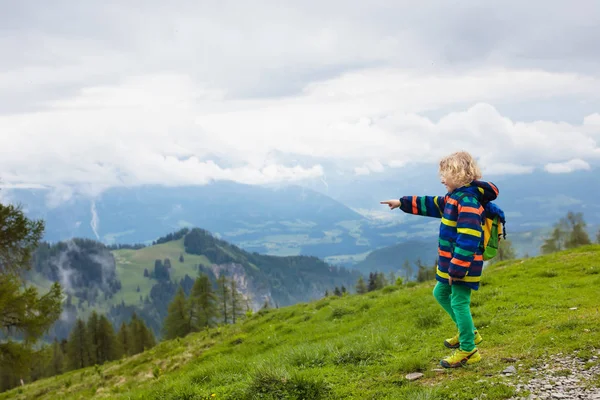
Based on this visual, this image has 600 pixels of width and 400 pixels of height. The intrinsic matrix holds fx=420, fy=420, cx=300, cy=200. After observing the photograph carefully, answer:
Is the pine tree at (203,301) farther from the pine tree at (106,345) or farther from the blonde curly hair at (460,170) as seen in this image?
the blonde curly hair at (460,170)

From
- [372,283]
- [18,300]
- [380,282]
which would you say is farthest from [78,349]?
[18,300]

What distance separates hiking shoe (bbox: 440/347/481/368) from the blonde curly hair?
3.16 metres

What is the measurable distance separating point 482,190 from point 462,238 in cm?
102

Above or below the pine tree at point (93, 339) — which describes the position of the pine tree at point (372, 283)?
above

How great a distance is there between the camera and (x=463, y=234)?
23.8ft

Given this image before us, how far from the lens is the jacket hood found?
7.53 metres

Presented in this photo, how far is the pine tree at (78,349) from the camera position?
7506cm

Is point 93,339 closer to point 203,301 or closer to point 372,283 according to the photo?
point 203,301

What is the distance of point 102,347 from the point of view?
2977 inches

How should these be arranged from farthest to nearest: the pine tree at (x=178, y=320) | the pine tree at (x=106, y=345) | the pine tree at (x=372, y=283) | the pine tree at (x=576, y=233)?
the pine tree at (x=372, y=283), the pine tree at (x=106, y=345), the pine tree at (x=576, y=233), the pine tree at (x=178, y=320)

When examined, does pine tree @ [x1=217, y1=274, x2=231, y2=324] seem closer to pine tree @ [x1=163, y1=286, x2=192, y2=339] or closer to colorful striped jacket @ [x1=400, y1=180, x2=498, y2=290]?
pine tree @ [x1=163, y1=286, x2=192, y2=339]

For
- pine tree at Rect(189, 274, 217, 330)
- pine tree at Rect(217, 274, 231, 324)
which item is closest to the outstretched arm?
pine tree at Rect(217, 274, 231, 324)

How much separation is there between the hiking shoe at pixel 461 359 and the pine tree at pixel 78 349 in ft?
268

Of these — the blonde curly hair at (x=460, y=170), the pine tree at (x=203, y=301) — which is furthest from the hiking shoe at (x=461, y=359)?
the pine tree at (x=203, y=301)
